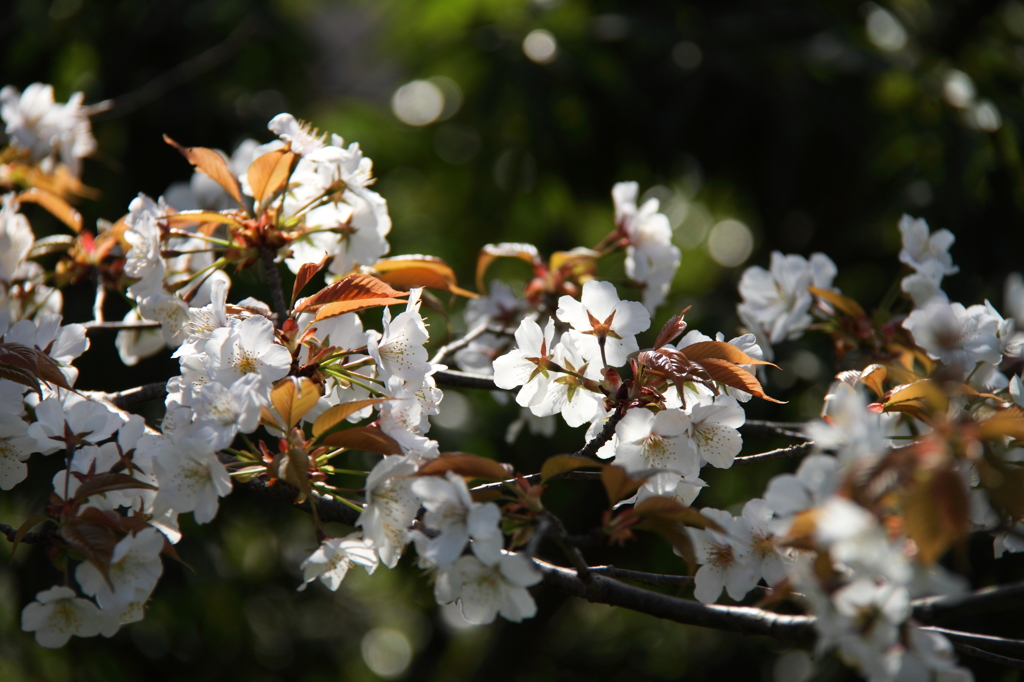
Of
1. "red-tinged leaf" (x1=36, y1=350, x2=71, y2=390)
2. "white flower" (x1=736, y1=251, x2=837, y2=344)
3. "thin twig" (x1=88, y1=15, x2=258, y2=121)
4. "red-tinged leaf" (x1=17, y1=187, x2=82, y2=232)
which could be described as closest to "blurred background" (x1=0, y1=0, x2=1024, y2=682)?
"thin twig" (x1=88, y1=15, x2=258, y2=121)

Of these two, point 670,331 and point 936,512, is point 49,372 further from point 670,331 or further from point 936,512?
point 936,512

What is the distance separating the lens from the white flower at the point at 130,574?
0.86 m

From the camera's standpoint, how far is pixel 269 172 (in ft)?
3.57

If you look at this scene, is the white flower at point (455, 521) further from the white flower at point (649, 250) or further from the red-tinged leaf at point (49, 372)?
the white flower at point (649, 250)

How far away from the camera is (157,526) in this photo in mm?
959

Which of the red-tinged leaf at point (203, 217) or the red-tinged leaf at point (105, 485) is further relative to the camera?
the red-tinged leaf at point (203, 217)

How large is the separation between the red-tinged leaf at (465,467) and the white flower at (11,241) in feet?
3.11

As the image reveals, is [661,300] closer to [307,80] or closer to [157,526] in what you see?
[157,526]

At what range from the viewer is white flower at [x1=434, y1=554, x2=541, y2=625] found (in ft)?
2.61

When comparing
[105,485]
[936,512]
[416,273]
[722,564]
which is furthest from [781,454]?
[105,485]

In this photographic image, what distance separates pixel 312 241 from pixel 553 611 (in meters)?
1.89

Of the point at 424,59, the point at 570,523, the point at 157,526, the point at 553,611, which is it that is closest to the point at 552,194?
the point at 424,59

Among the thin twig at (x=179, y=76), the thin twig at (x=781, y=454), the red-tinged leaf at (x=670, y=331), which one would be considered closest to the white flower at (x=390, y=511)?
the red-tinged leaf at (x=670, y=331)

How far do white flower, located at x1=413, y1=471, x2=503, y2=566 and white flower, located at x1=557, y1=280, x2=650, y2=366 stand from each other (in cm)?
29
